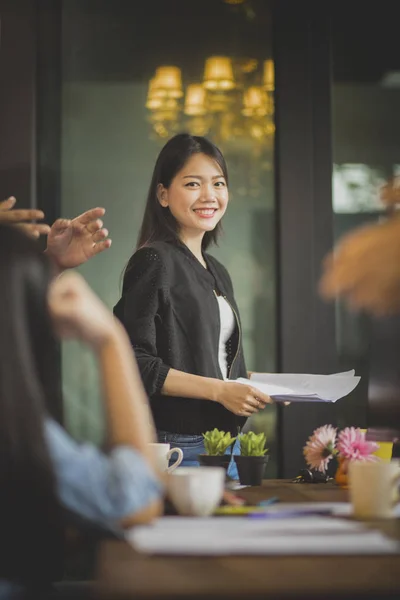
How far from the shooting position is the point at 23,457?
0.98 m

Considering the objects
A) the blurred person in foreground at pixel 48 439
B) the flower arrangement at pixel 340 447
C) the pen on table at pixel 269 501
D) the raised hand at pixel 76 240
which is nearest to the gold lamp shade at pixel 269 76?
the raised hand at pixel 76 240

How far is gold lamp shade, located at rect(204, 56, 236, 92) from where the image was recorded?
12.4 feet

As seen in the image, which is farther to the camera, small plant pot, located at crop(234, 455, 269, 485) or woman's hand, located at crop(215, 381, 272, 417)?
woman's hand, located at crop(215, 381, 272, 417)

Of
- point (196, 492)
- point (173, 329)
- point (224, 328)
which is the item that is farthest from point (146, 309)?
point (196, 492)

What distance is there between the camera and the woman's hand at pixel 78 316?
1.06 m

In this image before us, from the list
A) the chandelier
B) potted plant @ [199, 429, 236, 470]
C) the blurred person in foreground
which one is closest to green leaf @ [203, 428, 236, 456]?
potted plant @ [199, 429, 236, 470]

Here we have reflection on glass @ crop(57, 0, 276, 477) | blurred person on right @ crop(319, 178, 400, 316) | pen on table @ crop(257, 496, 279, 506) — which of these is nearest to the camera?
blurred person on right @ crop(319, 178, 400, 316)

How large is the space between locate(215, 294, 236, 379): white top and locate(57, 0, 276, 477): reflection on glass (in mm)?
1076

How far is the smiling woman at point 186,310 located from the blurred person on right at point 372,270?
1067mm

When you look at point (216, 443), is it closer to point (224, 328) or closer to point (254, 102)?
point (224, 328)

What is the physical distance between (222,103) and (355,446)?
7.47 ft

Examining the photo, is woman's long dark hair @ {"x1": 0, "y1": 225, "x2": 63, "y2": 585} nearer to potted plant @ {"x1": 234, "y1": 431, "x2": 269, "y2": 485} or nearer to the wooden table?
the wooden table

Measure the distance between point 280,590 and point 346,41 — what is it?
3347 mm

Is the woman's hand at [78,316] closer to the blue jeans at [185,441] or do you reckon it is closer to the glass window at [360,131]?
the blue jeans at [185,441]
